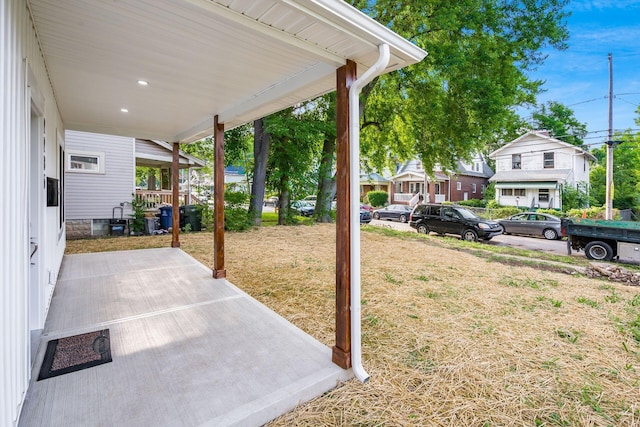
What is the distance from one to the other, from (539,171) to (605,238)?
1569 centimetres

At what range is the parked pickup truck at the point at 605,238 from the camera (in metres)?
7.23

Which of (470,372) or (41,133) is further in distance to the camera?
(41,133)

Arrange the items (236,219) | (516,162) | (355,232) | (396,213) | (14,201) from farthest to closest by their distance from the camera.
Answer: (516,162) < (396,213) < (236,219) < (355,232) < (14,201)

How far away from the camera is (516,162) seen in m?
22.2

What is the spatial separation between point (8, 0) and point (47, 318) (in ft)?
9.86

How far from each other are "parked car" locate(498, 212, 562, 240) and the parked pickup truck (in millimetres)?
4249

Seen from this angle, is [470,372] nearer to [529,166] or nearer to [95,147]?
[95,147]

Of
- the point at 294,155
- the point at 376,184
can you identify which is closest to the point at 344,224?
the point at 294,155

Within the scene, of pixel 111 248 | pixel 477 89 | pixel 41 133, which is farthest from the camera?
pixel 477 89

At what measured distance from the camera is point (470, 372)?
242cm

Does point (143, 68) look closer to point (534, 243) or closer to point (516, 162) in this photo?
point (534, 243)

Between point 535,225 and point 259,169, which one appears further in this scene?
point 535,225

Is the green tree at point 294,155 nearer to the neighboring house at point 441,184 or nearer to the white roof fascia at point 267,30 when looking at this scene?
the white roof fascia at point 267,30

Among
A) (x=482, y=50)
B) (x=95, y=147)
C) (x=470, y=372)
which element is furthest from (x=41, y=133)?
(x=482, y=50)
